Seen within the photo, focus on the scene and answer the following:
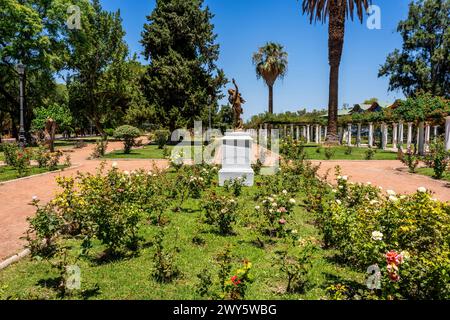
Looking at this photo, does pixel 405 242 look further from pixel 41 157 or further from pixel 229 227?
pixel 41 157

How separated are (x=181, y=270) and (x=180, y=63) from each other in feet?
95.4

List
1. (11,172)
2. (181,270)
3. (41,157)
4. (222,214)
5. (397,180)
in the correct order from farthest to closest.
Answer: (41,157)
(11,172)
(397,180)
(222,214)
(181,270)

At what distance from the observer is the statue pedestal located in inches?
425

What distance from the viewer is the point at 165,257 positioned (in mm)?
4910

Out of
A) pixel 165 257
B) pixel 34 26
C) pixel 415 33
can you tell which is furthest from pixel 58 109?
pixel 415 33

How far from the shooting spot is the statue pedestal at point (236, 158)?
10.8 metres

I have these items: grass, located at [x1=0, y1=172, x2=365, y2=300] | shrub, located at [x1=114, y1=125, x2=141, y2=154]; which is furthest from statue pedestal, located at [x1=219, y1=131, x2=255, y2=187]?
shrub, located at [x1=114, y1=125, x2=141, y2=154]

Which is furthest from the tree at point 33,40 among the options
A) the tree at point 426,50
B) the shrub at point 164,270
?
the tree at point 426,50

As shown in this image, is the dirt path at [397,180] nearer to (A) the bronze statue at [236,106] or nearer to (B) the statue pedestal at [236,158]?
(B) the statue pedestal at [236,158]

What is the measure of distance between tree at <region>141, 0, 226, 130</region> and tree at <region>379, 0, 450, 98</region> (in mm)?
22071

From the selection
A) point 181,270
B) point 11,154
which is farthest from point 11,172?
point 181,270

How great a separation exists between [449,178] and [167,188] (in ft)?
34.7

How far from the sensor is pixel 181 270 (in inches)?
191

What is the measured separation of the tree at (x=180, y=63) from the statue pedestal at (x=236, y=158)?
69.5ft
